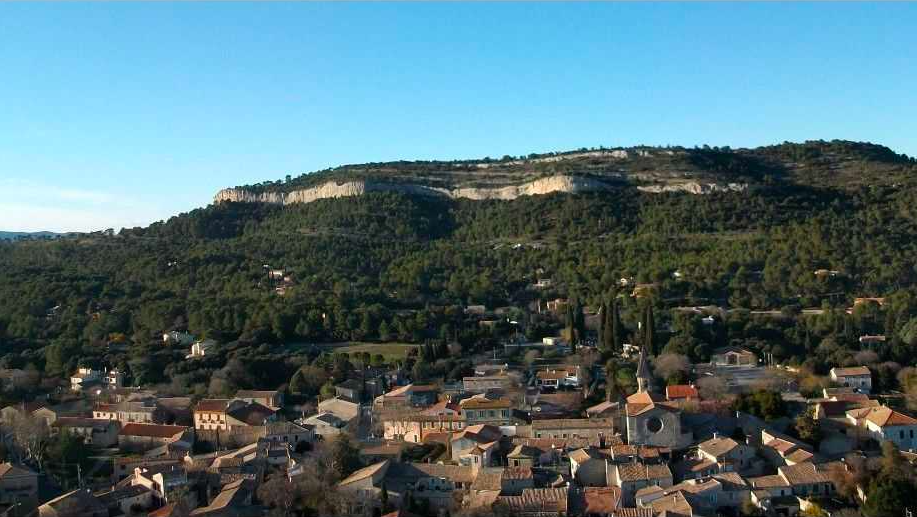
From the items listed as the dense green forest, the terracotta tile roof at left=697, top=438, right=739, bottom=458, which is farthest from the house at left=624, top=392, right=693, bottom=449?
the dense green forest

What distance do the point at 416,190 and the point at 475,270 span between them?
23235 millimetres

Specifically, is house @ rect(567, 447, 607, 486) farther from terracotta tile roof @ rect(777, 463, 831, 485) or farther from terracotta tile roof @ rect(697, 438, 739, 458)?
terracotta tile roof @ rect(777, 463, 831, 485)

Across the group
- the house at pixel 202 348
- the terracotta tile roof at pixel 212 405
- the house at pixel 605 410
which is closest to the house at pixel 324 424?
the terracotta tile roof at pixel 212 405

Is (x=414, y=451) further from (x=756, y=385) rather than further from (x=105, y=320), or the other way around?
(x=105, y=320)

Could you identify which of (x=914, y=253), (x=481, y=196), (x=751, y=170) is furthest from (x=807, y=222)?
(x=481, y=196)

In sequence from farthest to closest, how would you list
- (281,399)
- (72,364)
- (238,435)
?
(72,364), (281,399), (238,435)

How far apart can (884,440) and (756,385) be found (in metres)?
7.19

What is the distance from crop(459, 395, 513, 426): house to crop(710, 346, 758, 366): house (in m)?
11.6

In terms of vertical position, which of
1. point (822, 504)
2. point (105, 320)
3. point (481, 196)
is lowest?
point (822, 504)

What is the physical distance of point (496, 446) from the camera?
2755 centimetres

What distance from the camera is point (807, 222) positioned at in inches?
2368

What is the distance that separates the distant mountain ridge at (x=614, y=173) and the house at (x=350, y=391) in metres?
39.6

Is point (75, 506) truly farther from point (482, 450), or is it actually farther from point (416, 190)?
point (416, 190)

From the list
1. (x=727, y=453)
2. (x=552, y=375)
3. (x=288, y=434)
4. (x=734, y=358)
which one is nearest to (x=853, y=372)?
(x=734, y=358)
